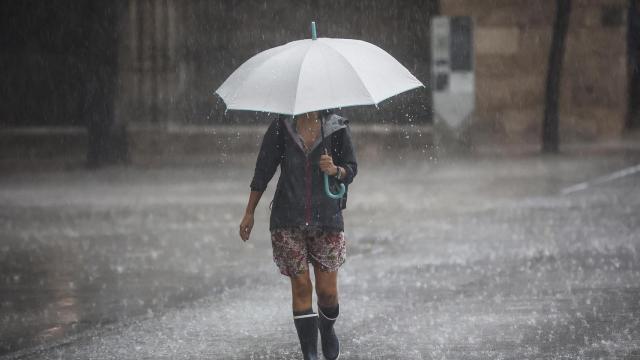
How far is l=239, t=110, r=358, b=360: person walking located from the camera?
6379 millimetres

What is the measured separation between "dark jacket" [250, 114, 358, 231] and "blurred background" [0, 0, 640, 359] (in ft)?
3.42

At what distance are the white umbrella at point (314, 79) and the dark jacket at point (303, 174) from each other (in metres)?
0.24

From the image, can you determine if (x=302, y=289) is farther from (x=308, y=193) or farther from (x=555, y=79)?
(x=555, y=79)

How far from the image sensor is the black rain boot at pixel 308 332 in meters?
6.52

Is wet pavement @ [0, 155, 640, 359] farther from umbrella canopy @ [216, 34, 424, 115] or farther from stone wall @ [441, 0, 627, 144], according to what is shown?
stone wall @ [441, 0, 627, 144]

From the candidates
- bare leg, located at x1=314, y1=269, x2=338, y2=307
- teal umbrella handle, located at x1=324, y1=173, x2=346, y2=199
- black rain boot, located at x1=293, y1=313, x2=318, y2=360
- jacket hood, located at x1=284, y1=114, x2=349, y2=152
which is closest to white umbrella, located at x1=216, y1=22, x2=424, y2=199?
teal umbrella handle, located at x1=324, y1=173, x2=346, y2=199

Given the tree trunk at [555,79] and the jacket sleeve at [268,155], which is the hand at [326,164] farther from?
the tree trunk at [555,79]

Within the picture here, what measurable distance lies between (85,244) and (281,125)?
19.1 ft

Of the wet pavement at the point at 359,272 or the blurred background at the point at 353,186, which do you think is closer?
the wet pavement at the point at 359,272

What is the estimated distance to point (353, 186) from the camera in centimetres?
1670

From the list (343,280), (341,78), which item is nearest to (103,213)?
(343,280)

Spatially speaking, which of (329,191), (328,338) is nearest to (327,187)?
(329,191)

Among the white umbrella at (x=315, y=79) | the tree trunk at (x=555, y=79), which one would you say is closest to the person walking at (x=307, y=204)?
the white umbrella at (x=315, y=79)

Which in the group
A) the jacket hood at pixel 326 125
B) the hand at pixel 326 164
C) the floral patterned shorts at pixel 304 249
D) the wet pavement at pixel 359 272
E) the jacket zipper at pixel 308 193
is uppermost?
the jacket hood at pixel 326 125
